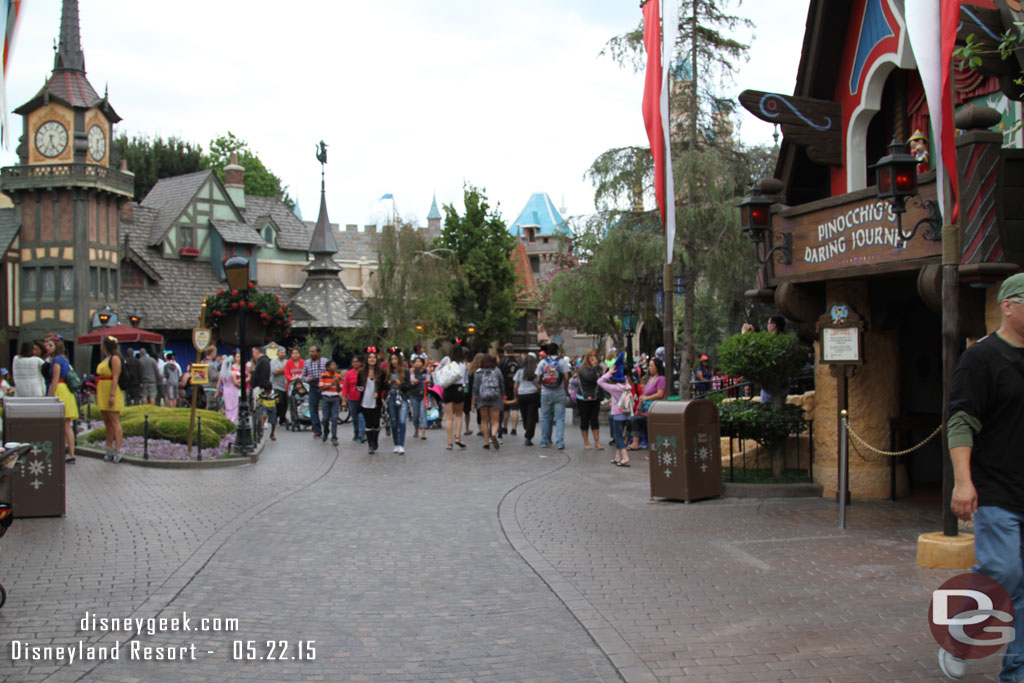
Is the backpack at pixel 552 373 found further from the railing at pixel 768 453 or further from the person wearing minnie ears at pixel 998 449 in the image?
the person wearing minnie ears at pixel 998 449

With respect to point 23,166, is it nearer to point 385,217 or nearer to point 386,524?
point 385,217

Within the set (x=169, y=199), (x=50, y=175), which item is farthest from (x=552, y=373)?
(x=169, y=199)

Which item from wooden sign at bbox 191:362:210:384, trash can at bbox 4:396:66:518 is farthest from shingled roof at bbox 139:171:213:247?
trash can at bbox 4:396:66:518

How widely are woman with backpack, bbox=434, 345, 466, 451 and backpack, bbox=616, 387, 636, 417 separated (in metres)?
3.04

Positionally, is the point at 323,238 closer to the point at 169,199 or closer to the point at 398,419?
the point at 169,199

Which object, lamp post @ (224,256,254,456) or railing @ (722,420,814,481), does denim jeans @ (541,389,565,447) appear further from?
lamp post @ (224,256,254,456)

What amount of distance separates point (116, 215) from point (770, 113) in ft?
121

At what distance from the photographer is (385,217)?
4806 centimetres

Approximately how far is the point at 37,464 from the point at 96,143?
34354 millimetres

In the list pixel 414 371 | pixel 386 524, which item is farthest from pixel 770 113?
pixel 414 371

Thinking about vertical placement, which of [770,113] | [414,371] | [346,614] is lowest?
[346,614]

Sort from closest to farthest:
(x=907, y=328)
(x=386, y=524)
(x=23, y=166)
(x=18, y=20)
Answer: (x=18, y=20)
(x=386, y=524)
(x=907, y=328)
(x=23, y=166)

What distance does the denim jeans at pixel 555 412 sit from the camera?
61.7 feet

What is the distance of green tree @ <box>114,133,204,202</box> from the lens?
56938 mm
